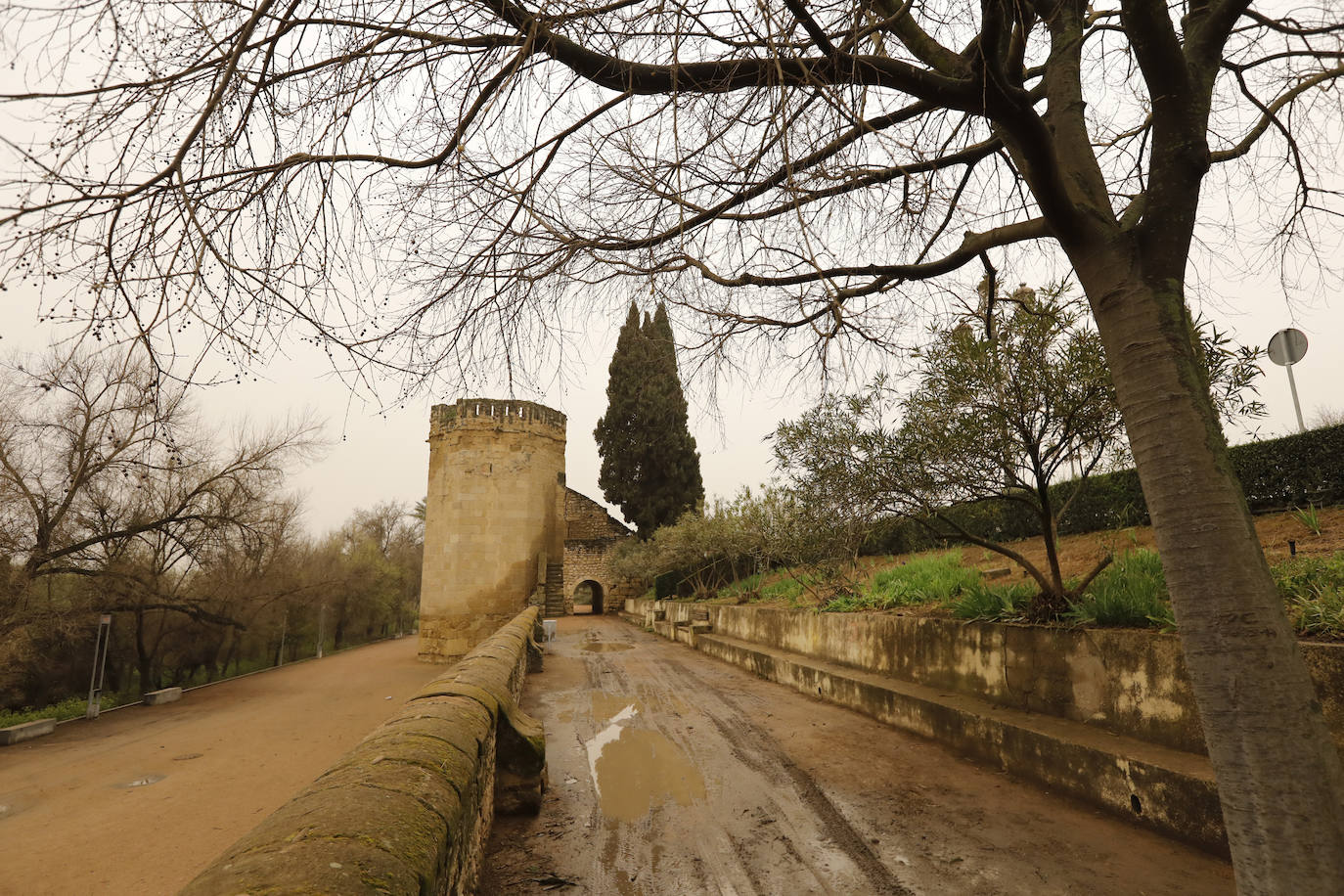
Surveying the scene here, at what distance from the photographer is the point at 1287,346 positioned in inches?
249

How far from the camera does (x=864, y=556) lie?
14328 mm

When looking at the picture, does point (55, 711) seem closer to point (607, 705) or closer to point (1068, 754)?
point (607, 705)

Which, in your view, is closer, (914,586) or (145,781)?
(914,586)

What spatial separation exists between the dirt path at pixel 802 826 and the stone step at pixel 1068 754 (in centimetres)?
12

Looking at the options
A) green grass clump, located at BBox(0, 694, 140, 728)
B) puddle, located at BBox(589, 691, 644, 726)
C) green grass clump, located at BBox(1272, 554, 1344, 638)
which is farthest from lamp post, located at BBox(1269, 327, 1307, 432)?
green grass clump, located at BBox(0, 694, 140, 728)

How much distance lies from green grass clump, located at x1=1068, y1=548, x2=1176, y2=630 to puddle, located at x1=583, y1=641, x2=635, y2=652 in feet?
34.8

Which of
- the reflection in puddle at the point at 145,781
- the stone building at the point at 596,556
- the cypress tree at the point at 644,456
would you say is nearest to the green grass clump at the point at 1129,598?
the reflection in puddle at the point at 145,781

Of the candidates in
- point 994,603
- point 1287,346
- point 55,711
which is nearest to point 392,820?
point 994,603

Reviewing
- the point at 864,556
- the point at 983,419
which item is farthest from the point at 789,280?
the point at 864,556

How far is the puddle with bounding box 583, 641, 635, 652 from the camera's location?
14.0 metres

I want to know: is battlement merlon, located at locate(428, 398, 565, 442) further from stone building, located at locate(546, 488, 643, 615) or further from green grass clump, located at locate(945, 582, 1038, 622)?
green grass clump, located at locate(945, 582, 1038, 622)

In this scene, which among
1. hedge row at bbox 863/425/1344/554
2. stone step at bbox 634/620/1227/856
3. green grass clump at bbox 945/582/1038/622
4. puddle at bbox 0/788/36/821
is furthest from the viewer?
puddle at bbox 0/788/36/821

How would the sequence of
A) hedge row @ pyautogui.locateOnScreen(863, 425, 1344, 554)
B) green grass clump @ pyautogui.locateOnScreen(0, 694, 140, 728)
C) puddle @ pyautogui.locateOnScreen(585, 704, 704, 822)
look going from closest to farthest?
puddle @ pyautogui.locateOnScreen(585, 704, 704, 822)
hedge row @ pyautogui.locateOnScreen(863, 425, 1344, 554)
green grass clump @ pyautogui.locateOnScreen(0, 694, 140, 728)

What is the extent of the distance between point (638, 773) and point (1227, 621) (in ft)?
13.6
